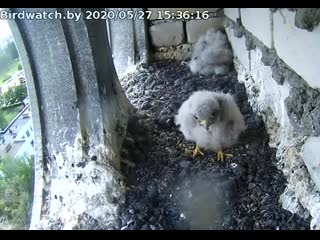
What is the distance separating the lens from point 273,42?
1.41 meters

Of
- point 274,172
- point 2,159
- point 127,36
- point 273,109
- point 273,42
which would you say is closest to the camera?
point 2,159

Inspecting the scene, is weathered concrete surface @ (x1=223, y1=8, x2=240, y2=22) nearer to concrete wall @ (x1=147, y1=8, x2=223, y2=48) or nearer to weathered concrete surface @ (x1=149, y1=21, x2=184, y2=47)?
concrete wall @ (x1=147, y1=8, x2=223, y2=48)

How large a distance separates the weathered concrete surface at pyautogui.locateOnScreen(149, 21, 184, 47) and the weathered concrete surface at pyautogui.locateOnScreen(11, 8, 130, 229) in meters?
1.20

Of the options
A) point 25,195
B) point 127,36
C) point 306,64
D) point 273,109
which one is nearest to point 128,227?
point 25,195

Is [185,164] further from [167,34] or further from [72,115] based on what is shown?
[167,34]

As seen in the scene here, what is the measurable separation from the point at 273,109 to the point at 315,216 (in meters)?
0.59

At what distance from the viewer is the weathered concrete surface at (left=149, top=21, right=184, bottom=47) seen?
2.46 m

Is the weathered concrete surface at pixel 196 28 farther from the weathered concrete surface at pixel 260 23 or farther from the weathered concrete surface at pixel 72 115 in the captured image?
the weathered concrete surface at pixel 72 115

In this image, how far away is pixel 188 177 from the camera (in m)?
1.20

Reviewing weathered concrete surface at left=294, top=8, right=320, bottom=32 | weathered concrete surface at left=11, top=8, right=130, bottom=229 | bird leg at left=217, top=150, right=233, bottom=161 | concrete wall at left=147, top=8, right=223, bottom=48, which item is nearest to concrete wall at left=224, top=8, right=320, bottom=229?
weathered concrete surface at left=294, top=8, right=320, bottom=32

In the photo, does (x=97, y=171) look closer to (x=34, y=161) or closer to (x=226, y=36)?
(x=34, y=161)
